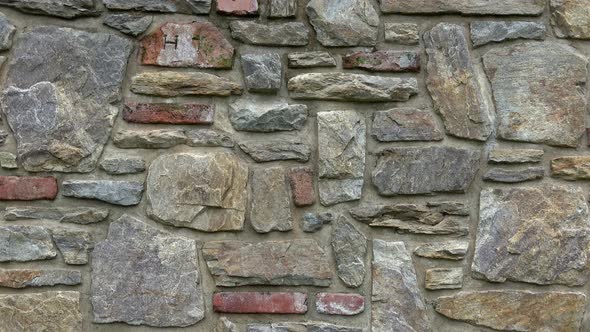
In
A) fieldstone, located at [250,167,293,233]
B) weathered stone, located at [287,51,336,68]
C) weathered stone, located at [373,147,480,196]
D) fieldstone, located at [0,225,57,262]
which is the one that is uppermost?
weathered stone, located at [287,51,336,68]

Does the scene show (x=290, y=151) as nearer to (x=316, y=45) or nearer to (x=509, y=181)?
(x=316, y=45)

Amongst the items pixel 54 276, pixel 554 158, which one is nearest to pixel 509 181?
pixel 554 158

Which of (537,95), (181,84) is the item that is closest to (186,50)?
(181,84)

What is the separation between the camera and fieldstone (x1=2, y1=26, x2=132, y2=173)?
6.46 ft

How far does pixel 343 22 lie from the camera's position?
2.04m

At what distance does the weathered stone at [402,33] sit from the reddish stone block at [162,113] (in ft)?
2.07

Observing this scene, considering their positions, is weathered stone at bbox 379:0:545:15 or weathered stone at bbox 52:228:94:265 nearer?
weathered stone at bbox 52:228:94:265

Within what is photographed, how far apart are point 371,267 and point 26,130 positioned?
1.12 m

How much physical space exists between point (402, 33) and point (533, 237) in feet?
2.44

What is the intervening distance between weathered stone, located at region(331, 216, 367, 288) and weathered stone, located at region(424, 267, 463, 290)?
20 cm

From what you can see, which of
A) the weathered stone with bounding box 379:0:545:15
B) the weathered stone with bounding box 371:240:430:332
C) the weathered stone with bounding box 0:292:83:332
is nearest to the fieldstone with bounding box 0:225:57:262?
the weathered stone with bounding box 0:292:83:332

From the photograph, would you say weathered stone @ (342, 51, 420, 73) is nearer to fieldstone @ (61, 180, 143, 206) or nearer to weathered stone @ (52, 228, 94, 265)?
fieldstone @ (61, 180, 143, 206)

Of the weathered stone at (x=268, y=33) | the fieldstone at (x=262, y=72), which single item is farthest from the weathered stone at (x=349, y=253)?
the weathered stone at (x=268, y=33)

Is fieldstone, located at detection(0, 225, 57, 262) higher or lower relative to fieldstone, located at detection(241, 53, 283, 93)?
lower
